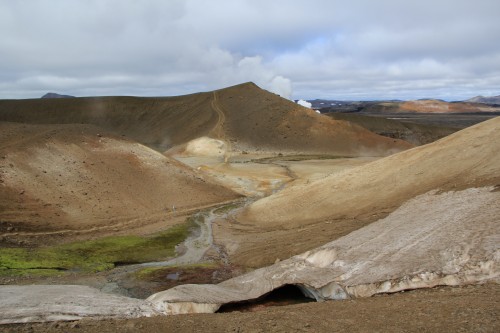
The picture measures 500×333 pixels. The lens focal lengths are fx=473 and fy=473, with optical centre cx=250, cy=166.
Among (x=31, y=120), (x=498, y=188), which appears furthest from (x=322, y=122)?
(x=498, y=188)

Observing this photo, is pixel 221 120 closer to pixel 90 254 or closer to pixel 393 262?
pixel 90 254

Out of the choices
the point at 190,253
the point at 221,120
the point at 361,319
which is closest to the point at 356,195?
the point at 190,253

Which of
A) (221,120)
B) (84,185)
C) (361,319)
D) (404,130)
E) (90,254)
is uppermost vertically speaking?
(221,120)

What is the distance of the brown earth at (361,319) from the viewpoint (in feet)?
37.3

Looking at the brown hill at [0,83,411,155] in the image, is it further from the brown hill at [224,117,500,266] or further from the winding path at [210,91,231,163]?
the brown hill at [224,117,500,266]

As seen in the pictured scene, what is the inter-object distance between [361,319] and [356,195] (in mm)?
20494

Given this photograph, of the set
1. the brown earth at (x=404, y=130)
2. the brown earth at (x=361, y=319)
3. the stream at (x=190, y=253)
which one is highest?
the brown earth at (x=404, y=130)

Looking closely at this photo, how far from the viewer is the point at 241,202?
44781 mm

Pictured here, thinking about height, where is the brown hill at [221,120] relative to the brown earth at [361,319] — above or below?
above

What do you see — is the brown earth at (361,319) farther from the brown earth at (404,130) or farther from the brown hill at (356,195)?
the brown earth at (404,130)

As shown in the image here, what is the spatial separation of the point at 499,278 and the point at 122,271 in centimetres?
1843

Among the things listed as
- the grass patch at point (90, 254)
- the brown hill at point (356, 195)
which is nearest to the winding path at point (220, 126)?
the brown hill at point (356, 195)

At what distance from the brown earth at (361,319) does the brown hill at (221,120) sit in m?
69.3

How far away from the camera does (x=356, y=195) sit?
106 feet
